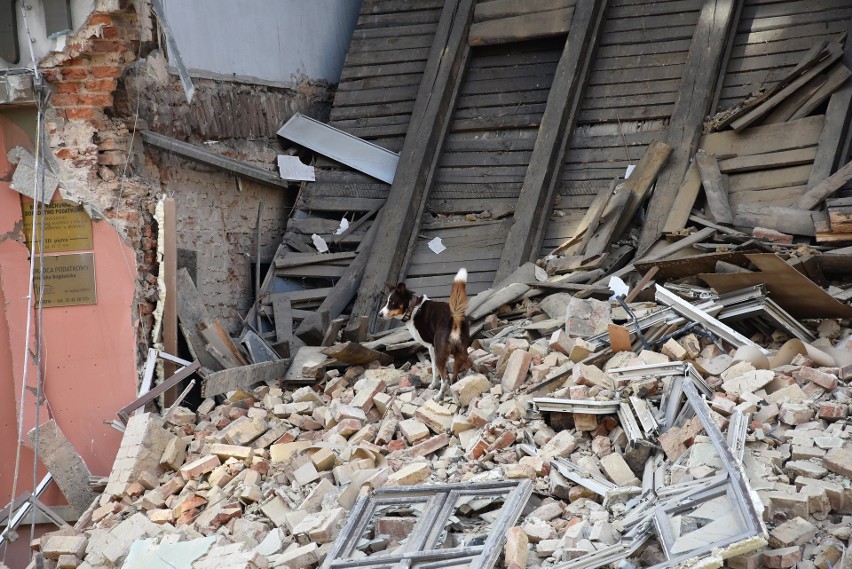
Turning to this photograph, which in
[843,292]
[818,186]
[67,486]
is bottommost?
[67,486]

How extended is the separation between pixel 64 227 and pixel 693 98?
6043 millimetres

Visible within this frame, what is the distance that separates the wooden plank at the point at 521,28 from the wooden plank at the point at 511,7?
0.23ft

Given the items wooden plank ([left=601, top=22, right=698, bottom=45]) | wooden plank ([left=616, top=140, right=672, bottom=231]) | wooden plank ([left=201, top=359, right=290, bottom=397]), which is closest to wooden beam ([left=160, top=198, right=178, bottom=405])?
wooden plank ([left=201, top=359, right=290, bottom=397])

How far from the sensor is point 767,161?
8828mm

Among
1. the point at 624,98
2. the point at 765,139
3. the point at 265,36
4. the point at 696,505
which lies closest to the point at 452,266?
the point at 624,98

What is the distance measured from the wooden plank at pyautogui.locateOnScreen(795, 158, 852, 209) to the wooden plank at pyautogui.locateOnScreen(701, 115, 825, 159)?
66 cm

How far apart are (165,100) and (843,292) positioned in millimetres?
6097

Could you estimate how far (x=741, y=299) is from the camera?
684 cm

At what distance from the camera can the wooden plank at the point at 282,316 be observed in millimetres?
9258

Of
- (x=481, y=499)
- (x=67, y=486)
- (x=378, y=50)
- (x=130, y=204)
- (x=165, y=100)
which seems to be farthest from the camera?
(x=378, y=50)

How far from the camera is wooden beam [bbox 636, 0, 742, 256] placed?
898cm

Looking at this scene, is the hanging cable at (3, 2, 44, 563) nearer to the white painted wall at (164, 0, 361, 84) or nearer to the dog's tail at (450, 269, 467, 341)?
the white painted wall at (164, 0, 361, 84)

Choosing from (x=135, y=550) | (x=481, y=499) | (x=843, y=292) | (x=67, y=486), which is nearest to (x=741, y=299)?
(x=843, y=292)

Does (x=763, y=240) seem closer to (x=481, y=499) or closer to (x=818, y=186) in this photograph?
(x=818, y=186)
